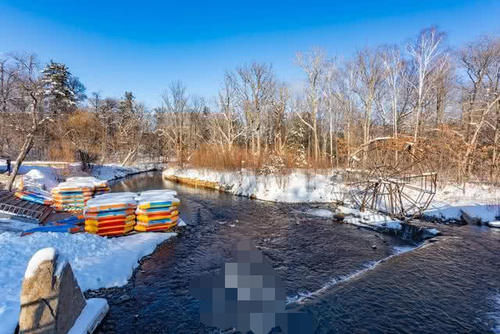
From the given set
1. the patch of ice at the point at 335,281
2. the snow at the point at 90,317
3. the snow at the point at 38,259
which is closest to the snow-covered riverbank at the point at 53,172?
the snow at the point at 90,317

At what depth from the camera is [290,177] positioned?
19.2 m

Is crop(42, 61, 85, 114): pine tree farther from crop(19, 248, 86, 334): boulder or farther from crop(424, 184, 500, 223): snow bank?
crop(424, 184, 500, 223): snow bank

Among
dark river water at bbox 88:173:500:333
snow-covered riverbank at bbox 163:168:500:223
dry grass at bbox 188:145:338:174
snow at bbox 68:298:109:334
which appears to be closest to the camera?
snow at bbox 68:298:109:334

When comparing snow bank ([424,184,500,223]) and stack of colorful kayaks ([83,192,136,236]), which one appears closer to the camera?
stack of colorful kayaks ([83,192,136,236])

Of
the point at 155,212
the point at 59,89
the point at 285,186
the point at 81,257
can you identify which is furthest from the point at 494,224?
the point at 59,89

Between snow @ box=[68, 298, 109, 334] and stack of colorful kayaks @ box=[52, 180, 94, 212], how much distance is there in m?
9.18

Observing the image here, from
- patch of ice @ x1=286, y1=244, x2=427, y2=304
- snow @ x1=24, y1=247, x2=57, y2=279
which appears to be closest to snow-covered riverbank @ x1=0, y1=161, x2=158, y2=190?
snow @ x1=24, y1=247, x2=57, y2=279

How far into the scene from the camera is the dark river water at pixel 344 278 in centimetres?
483

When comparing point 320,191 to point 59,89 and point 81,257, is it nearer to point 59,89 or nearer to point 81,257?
point 81,257

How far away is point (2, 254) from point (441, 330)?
30.8 feet

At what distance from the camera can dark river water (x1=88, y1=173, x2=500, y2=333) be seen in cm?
483

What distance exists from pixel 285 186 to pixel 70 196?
520 inches

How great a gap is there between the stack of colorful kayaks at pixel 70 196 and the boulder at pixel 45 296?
33.0 feet

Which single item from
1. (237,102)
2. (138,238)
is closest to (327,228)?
(138,238)
